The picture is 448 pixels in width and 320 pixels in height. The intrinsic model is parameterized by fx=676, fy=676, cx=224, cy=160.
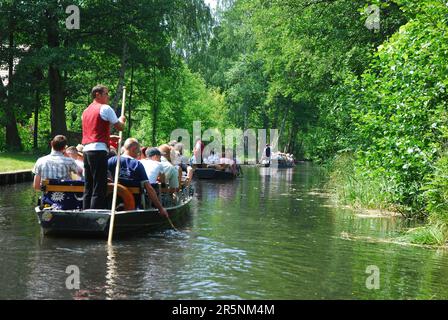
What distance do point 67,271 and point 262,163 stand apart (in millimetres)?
43975

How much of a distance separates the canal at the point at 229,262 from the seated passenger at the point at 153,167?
104cm

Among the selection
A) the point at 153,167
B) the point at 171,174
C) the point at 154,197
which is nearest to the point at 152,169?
the point at 153,167

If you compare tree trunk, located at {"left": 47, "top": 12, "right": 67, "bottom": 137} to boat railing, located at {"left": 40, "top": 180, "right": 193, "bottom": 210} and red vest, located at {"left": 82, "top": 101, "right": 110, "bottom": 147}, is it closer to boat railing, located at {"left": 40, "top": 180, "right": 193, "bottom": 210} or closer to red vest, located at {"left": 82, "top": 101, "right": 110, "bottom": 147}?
boat railing, located at {"left": 40, "top": 180, "right": 193, "bottom": 210}

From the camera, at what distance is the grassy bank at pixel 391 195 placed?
10938mm

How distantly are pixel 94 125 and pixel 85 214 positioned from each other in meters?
1.35

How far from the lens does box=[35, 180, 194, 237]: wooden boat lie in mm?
10242

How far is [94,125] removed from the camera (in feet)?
33.5

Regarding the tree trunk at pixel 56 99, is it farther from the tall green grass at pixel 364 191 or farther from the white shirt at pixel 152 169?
the white shirt at pixel 152 169

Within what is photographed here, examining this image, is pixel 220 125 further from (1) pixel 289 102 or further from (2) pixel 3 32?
(2) pixel 3 32

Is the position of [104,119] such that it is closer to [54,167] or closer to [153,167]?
[54,167]

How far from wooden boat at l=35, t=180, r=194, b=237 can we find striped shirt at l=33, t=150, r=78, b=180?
1.54 ft

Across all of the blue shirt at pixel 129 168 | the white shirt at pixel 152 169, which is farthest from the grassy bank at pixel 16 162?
the blue shirt at pixel 129 168

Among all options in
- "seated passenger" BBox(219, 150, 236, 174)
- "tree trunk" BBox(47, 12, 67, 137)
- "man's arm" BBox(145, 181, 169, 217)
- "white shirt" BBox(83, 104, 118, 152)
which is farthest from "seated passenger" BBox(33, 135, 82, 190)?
"tree trunk" BBox(47, 12, 67, 137)

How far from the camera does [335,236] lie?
11.7m
